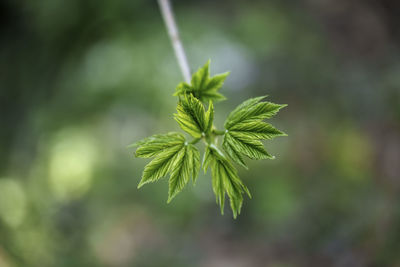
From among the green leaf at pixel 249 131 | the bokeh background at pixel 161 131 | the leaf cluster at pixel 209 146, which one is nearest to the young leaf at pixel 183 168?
the leaf cluster at pixel 209 146

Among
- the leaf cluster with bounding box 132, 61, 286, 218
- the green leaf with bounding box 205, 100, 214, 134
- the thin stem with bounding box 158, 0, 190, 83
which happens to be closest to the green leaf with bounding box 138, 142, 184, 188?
the leaf cluster with bounding box 132, 61, 286, 218

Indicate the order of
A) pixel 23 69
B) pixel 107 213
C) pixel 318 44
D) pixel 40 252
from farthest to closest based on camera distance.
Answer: pixel 318 44 → pixel 23 69 → pixel 107 213 → pixel 40 252

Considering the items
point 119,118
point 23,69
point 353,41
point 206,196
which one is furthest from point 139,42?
point 353,41

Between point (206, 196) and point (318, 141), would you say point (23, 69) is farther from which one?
point (318, 141)

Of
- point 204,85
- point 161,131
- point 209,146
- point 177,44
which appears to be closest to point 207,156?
point 209,146

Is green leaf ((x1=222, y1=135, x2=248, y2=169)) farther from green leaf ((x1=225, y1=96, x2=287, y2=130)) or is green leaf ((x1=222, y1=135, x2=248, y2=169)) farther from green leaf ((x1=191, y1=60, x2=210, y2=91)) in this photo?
green leaf ((x1=191, y1=60, x2=210, y2=91))

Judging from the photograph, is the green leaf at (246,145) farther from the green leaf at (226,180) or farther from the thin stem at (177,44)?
the thin stem at (177,44)
